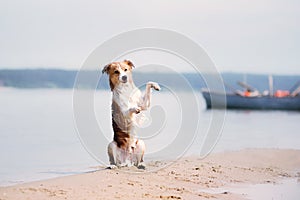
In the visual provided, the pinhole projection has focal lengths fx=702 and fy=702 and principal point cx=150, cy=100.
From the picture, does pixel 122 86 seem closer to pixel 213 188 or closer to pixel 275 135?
pixel 213 188

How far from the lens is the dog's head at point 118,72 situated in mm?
8250

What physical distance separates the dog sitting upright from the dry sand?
20cm

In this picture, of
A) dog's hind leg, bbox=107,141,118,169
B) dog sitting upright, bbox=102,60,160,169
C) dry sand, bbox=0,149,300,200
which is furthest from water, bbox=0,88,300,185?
dry sand, bbox=0,149,300,200

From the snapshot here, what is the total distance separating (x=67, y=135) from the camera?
1291cm

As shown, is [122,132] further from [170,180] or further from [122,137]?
[170,180]

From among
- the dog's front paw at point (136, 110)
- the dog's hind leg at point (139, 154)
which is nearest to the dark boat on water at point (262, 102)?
the dog's hind leg at point (139, 154)

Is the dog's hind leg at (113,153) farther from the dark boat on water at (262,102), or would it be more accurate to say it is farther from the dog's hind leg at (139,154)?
the dark boat on water at (262,102)

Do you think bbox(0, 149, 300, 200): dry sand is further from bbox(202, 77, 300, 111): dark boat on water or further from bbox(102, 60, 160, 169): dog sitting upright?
bbox(202, 77, 300, 111): dark boat on water

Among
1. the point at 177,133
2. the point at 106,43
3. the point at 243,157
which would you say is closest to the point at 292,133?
the point at 177,133

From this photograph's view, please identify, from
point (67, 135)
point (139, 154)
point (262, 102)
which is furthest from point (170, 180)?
point (262, 102)

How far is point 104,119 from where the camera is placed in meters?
14.3

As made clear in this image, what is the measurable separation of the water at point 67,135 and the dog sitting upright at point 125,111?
376 millimetres

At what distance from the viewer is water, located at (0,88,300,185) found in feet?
30.6

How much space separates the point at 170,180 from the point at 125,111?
989 millimetres
